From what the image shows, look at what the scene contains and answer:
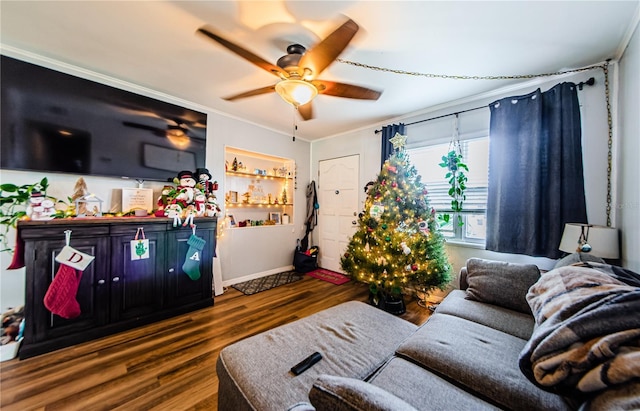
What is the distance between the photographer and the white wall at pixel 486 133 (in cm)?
212

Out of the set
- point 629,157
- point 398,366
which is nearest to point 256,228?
point 398,366

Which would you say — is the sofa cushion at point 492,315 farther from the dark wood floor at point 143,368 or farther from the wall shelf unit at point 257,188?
the wall shelf unit at point 257,188

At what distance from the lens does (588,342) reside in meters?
0.71

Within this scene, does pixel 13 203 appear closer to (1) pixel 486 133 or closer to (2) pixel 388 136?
(2) pixel 388 136

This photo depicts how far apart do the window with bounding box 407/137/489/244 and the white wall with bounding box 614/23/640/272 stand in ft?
3.25

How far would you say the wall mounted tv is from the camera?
2.06 metres

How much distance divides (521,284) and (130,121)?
4217mm

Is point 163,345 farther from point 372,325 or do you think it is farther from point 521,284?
point 521,284

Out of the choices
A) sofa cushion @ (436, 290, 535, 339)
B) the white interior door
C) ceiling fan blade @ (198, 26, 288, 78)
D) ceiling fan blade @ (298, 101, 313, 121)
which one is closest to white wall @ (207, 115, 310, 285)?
the white interior door

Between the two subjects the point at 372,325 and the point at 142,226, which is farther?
the point at 142,226

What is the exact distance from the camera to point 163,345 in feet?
6.77

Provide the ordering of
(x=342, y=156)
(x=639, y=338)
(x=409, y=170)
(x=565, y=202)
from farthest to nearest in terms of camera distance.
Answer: (x=342, y=156), (x=409, y=170), (x=565, y=202), (x=639, y=338)

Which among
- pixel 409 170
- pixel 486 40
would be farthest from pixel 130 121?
pixel 486 40

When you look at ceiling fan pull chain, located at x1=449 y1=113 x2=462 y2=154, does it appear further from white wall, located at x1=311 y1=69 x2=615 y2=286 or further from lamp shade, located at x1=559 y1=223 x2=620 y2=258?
lamp shade, located at x1=559 y1=223 x2=620 y2=258
